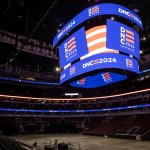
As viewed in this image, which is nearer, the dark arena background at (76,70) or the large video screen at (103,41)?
the large video screen at (103,41)

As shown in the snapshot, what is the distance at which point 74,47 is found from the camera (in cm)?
1046

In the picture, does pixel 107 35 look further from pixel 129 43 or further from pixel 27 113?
pixel 27 113

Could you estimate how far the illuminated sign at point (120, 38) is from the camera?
942 cm

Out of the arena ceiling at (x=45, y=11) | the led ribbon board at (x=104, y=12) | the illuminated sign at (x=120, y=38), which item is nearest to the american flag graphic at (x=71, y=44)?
the led ribbon board at (x=104, y=12)

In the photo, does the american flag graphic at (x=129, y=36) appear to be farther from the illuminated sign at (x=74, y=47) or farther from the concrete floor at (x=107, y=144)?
the concrete floor at (x=107, y=144)

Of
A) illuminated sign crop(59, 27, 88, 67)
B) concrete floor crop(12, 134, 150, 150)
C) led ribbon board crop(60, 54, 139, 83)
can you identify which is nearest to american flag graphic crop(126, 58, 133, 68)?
led ribbon board crop(60, 54, 139, 83)

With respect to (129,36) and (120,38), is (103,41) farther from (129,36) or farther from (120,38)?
(129,36)

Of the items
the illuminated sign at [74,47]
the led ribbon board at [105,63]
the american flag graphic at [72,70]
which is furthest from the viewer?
the american flag graphic at [72,70]

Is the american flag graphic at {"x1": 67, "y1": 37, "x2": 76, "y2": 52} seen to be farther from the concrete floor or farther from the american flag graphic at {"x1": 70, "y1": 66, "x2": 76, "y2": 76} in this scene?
the concrete floor

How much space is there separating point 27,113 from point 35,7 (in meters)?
30.9

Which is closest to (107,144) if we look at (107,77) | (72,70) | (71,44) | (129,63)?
(107,77)

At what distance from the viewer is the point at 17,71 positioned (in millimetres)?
36219

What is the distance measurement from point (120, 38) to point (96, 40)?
1.13 m

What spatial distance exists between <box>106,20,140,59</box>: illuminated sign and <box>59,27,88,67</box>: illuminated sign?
130cm
